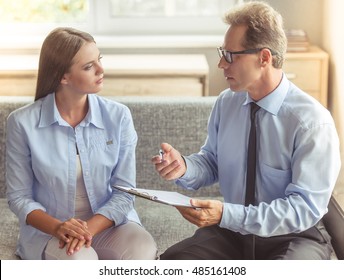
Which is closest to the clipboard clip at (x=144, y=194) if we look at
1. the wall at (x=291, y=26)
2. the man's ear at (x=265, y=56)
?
the man's ear at (x=265, y=56)

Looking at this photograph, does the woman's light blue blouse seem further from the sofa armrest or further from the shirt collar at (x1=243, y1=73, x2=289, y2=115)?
the sofa armrest

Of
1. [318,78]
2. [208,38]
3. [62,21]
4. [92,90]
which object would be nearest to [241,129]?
[92,90]

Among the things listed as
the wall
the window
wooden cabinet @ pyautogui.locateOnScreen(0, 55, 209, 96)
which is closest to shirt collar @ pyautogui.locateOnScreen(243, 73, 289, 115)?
wooden cabinet @ pyautogui.locateOnScreen(0, 55, 209, 96)

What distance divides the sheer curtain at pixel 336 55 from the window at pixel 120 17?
1.87ft

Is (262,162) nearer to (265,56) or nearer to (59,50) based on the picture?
(265,56)

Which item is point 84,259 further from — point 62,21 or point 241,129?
point 62,21

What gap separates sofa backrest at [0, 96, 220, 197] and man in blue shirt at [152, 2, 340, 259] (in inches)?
16.9

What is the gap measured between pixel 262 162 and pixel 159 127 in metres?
0.62

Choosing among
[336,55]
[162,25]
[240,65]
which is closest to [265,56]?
[240,65]

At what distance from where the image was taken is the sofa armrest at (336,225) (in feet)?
5.81

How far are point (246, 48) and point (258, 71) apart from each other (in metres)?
0.06

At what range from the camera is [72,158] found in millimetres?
1829

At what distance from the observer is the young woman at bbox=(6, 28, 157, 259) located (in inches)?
69.8

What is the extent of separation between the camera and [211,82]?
382cm
